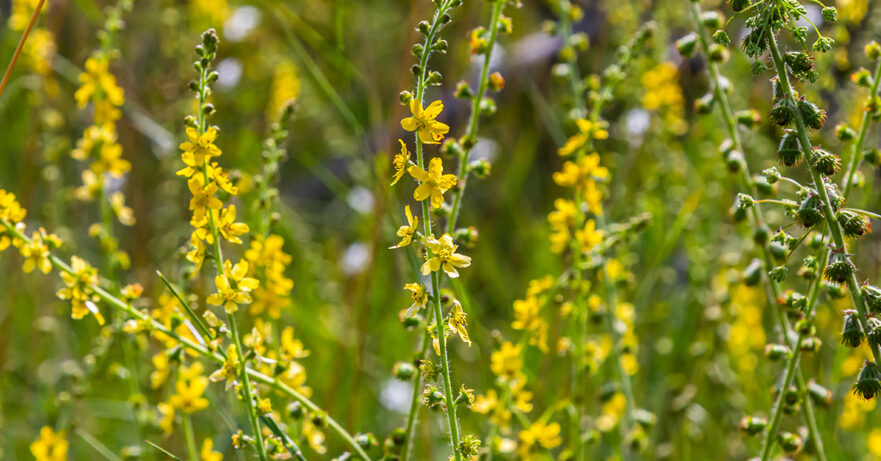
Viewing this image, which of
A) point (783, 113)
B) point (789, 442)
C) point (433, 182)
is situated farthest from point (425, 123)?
point (789, 442)

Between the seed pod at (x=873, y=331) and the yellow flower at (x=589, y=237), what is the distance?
71 centimetres

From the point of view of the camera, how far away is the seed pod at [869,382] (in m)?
0.97

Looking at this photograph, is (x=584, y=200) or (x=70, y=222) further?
(x=70, y=222)

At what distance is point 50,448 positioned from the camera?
1800mm

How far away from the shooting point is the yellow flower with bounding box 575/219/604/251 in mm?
1678

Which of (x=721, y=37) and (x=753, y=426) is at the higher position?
(x=721, y=37)

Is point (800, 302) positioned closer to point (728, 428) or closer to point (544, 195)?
point (728, 428)

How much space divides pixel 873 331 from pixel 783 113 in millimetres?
292

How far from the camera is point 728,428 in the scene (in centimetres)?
263

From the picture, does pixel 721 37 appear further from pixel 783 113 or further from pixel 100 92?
pixel 100 92

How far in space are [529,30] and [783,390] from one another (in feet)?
14.0

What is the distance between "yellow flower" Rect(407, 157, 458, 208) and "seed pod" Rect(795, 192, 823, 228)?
435mm

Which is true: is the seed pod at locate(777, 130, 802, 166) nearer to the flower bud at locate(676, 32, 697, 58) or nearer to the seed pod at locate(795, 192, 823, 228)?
the seed pod at locate(795, 192, 823, 228)

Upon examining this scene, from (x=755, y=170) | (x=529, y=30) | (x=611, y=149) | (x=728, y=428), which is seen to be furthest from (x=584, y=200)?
(x=529, y=30)
